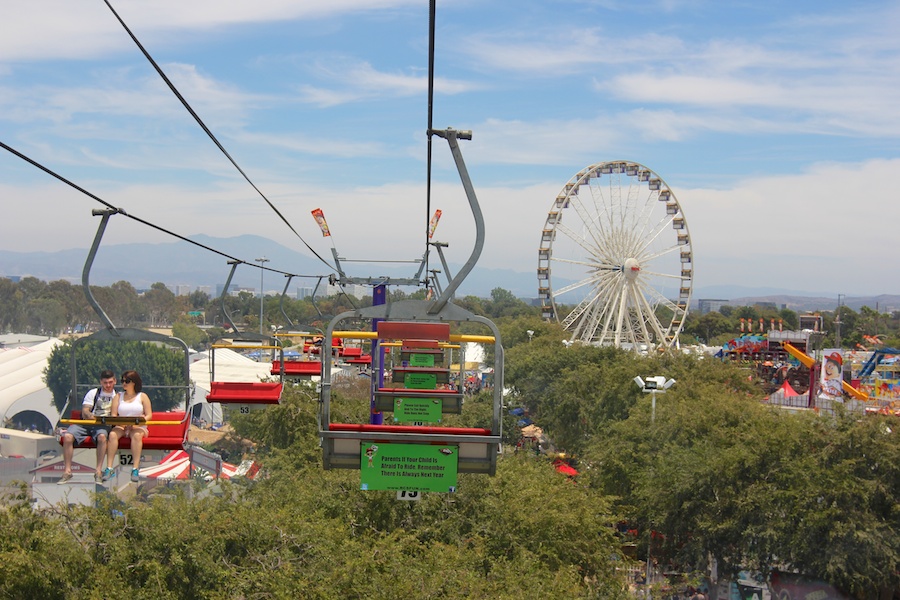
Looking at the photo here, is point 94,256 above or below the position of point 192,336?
above

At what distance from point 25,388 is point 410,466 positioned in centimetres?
5911

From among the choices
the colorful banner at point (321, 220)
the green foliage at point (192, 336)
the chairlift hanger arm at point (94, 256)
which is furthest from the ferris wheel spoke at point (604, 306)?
the green foliage at point (192, 336)

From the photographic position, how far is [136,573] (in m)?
12.1

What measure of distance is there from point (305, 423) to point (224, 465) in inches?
129

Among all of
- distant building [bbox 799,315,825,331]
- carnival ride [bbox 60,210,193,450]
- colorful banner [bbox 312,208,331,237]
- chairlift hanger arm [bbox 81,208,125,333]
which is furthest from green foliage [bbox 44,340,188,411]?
distant building [bbox 799,315,825,331]

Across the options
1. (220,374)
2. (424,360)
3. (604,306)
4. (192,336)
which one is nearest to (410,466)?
(424,360)

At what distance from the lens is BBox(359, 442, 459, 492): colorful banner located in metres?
8.73

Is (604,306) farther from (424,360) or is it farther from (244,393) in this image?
(244,393)

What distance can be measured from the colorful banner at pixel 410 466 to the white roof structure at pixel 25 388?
44994mm

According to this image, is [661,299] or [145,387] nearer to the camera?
[145,387]

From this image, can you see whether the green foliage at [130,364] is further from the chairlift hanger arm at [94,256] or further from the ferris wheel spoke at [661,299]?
the chairlift hanger arm at [94,256]

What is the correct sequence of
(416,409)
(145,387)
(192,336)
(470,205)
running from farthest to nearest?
(192,336) → (416,409) → (145,387) → (470,205)

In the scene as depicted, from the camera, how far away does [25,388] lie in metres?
60.5

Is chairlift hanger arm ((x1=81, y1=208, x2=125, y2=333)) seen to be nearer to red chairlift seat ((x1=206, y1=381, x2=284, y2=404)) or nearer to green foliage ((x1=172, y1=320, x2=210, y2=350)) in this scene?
red chairlift seat ((x1=206, y1=381, x2=284, y2=404))
